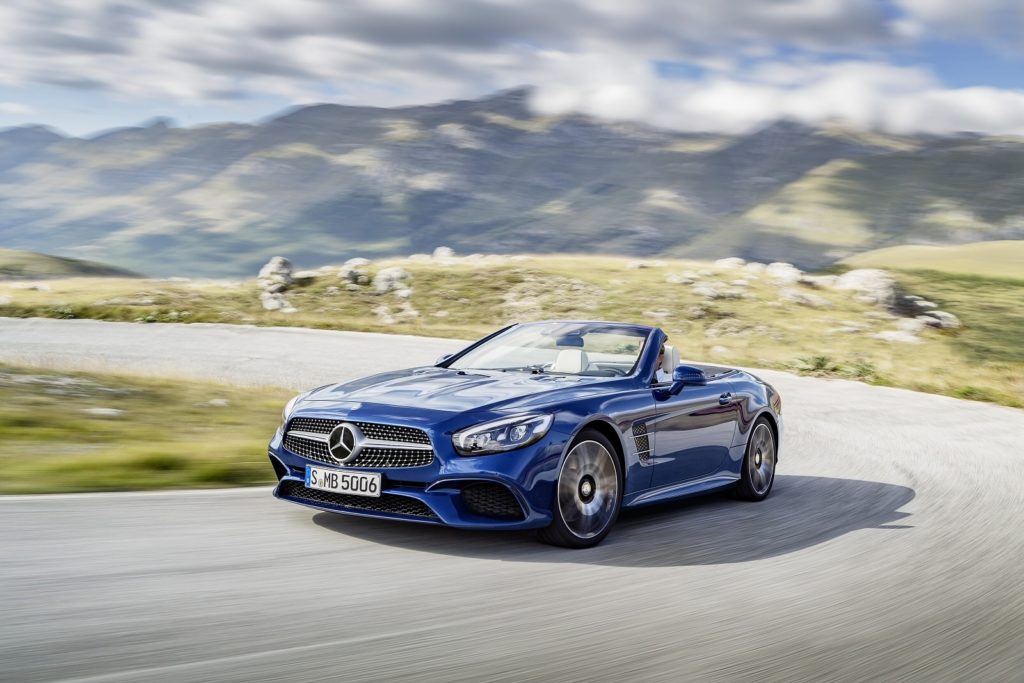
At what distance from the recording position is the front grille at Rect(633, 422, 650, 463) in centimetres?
679

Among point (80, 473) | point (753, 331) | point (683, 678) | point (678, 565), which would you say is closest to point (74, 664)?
point (683, 678)

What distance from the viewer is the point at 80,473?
7.77 metres

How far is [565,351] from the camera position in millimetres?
7465

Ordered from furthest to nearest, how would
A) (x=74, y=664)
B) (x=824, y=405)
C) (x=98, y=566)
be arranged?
(x=824, y=405), (x=98, y=566), (x=74, y=664)

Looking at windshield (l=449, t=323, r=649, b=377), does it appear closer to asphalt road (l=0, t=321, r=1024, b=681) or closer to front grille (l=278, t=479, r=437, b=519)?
asphalt road (l=0, t=321, r=1024, b=681)

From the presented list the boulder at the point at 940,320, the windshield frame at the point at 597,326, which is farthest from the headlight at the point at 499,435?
the boulder at the point at 940,320

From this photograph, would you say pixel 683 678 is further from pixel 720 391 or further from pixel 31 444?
pixel 31 444

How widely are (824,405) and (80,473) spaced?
40.3 feet

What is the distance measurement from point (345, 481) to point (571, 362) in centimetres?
196

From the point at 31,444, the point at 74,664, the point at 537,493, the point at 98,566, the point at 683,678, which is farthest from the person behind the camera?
the point at 31,444

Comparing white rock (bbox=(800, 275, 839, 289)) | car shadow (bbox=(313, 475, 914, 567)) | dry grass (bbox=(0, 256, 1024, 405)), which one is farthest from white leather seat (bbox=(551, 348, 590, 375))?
white rock (bbox=(800, 275, 839, 289))

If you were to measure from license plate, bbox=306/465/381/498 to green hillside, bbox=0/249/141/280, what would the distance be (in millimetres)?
110376

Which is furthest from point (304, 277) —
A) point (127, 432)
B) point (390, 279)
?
point (127, 432)

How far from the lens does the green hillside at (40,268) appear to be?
115 meters
